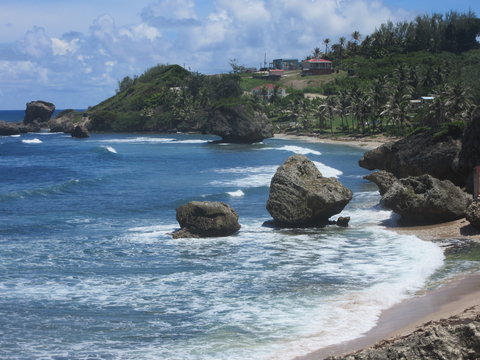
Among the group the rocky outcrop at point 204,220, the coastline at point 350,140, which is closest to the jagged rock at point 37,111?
the coastline at point 350,140

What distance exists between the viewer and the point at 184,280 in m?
22.1

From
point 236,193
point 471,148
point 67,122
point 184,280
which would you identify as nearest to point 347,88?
point 67,122

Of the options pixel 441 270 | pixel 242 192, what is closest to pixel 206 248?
pixel 441 270

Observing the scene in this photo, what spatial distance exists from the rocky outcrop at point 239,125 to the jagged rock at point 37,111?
71.9m

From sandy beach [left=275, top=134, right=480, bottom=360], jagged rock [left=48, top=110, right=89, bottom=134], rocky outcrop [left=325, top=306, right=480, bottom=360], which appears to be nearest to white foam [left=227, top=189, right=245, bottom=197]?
sandy beach [left=275, top=134, right=480, bottom=360]

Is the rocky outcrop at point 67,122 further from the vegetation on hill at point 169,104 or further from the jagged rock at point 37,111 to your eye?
the vegetation on hill at point 169,104

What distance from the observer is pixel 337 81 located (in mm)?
158625

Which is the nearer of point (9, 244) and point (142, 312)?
point (142, 312)

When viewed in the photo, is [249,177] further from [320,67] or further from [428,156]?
[320,67]

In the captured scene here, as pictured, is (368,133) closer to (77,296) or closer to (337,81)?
(337,81)

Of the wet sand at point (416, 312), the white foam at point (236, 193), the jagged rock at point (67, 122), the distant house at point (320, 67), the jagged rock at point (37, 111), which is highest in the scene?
the distant house at point (320, 67)

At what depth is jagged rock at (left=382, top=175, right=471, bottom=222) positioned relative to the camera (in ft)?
95.8

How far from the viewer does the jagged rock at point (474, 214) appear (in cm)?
2622

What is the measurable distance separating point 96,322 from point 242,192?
2735cm
